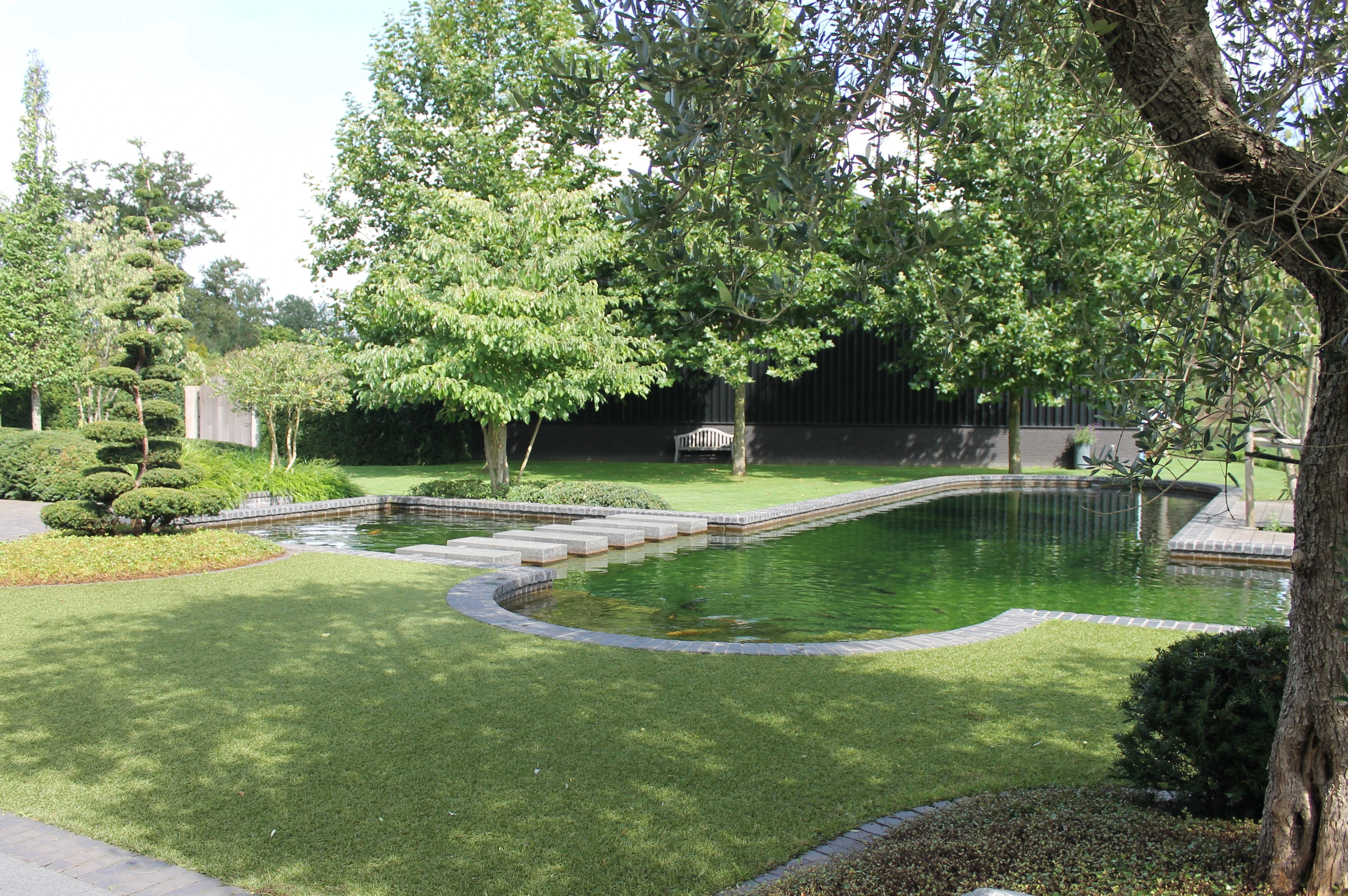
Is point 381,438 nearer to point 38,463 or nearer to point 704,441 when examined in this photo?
point 704,441

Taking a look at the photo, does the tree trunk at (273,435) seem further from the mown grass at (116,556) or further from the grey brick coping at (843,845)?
the grey brick coping at (843,845)

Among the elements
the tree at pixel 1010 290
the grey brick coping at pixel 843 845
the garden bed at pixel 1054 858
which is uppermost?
the tree at pixel 1010 290

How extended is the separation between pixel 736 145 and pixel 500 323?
11126 mm

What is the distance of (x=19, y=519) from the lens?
42.9ft

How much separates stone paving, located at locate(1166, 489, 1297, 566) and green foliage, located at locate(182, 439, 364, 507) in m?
13.4

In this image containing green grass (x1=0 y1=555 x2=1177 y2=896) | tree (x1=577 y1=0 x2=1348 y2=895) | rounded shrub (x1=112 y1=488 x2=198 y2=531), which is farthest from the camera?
rounded shrub (x1=112 y1=488 x2=198 y2=531)

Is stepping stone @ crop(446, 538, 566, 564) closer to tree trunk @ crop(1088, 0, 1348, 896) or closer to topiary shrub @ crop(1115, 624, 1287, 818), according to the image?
topiary shrub @ crop(1115, 624, 1287, 818)

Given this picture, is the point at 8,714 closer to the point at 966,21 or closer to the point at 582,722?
the point at 582,722

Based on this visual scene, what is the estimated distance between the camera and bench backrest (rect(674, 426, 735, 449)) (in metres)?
27.0

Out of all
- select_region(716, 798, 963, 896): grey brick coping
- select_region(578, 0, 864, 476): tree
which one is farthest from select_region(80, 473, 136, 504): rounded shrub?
select_region(716, 798, 963, 896): grey brick coping

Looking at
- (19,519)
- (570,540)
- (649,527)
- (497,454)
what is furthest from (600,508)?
Result: (19,519)

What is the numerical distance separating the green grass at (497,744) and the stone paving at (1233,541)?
503cm

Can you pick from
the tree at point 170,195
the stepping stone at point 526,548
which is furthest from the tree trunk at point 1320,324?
the tree at point 170,195

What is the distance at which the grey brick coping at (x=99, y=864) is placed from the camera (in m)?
3.19
